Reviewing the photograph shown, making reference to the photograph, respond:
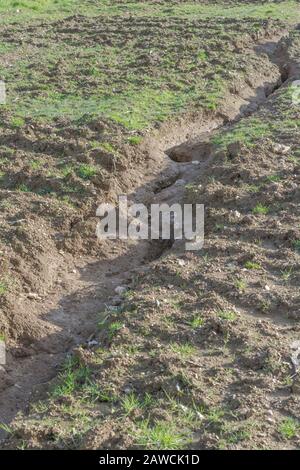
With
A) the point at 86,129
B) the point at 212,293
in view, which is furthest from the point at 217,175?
the point at 212,293

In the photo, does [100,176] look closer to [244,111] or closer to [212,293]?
[212,293]

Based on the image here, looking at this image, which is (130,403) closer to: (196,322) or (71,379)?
(71,379)

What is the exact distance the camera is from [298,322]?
686cm

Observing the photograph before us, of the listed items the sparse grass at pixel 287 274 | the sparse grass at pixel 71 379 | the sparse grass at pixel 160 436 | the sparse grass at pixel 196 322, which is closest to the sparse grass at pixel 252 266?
the sparse grass at pixel 287 274

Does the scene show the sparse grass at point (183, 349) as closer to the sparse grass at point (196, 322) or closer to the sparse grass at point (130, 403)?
the sparse grass at point (196, 322)


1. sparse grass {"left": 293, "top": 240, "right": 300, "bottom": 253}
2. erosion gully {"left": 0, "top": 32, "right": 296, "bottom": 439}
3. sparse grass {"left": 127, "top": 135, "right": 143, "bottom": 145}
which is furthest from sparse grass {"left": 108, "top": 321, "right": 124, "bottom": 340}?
sparse grass {"left": 127, "top": 135, "right": 143, "bottom": 145}

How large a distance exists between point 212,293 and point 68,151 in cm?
415

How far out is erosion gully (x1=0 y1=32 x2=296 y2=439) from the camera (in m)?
6.85

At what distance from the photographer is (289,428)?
5.41 metres

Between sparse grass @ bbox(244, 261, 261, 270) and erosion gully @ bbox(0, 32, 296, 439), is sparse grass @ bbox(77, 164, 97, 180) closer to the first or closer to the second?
erosion gully @ bbox(0, 32, 296, 439)

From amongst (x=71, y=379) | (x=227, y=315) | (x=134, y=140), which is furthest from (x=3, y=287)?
(x=134, y=140)

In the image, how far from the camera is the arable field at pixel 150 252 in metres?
5.67

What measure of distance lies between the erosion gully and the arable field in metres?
0.02
